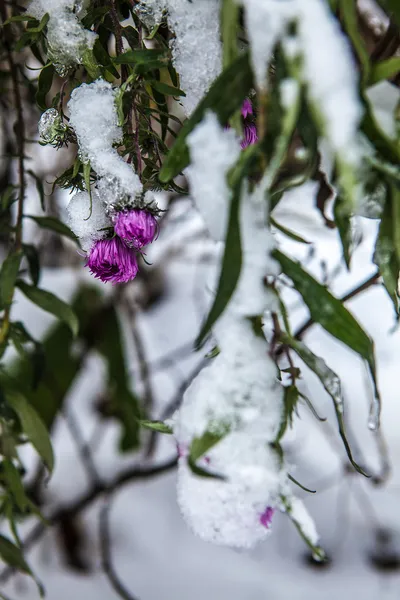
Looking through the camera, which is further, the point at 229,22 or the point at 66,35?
the point at 66,35

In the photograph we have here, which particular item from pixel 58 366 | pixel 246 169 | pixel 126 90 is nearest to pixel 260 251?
pixel 246 169

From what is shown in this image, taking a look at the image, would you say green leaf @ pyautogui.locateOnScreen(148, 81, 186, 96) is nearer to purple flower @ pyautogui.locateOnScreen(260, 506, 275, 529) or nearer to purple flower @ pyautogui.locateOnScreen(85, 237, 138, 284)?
purple flower @ pyautogui.locateOnScreen(85, 237, 138, 284)

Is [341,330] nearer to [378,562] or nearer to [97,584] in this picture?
[97,584]

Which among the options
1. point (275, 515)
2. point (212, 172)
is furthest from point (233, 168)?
point (275, 515)

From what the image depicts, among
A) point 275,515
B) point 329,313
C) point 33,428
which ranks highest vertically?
point 329,313

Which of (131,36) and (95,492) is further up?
(131,36)

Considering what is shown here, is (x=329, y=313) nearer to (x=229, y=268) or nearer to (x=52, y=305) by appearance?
(x=229, y=268)

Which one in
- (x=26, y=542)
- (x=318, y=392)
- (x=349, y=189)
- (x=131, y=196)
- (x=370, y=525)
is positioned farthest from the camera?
(x=318, y=392)
